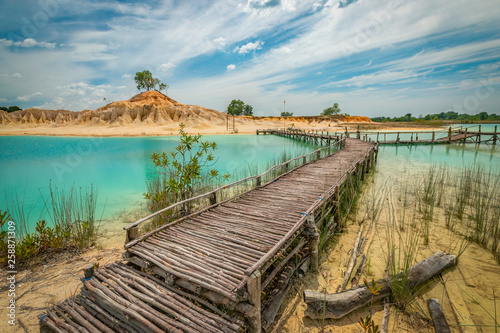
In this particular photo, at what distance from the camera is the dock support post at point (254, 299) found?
2488 mm

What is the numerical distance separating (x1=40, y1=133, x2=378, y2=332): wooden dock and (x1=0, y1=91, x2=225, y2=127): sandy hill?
38524 millimetres

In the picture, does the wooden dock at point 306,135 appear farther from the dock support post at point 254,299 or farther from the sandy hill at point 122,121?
the dock support post at point 254,299

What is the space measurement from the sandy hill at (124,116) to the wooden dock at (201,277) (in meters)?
38.5

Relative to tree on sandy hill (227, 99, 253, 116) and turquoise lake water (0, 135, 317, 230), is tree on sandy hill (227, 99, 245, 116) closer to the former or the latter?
tree on sandy hill (227, 99, 253, 116)

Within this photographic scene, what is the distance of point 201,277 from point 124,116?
46.0 m

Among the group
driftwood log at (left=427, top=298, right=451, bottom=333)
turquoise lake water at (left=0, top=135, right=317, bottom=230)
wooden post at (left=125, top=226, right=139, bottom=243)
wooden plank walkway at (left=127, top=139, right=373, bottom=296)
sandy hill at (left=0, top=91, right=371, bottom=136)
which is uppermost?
sandy hill at (left=0, top=91, right=371, bottom=136)

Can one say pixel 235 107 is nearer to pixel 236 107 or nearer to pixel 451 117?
pixel 236 107

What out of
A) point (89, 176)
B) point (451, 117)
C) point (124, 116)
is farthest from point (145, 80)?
point (451, 117)

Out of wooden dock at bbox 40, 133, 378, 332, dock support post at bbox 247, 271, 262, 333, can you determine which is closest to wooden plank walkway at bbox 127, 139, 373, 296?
wooden dock at bbox 40, 133, 378, 332

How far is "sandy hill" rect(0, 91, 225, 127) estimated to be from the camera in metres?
41.6

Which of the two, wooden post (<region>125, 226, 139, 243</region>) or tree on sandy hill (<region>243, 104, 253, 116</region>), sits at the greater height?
tree on sandy hill (<region>243, 104, 253, 116</region>)

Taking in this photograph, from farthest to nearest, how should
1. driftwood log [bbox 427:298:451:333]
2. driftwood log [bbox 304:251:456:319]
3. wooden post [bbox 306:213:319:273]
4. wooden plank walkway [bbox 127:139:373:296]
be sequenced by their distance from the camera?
wooden post [bbox 306:213:319:273] < driftwood log [bbox 304:251:456:319] < wooden plank walkway [bbox 127:139:373:296] < driftwood log [bbox 427:298:451:333]

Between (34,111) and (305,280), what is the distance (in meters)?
68.0

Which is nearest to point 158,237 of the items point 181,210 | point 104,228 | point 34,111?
point 181,210
